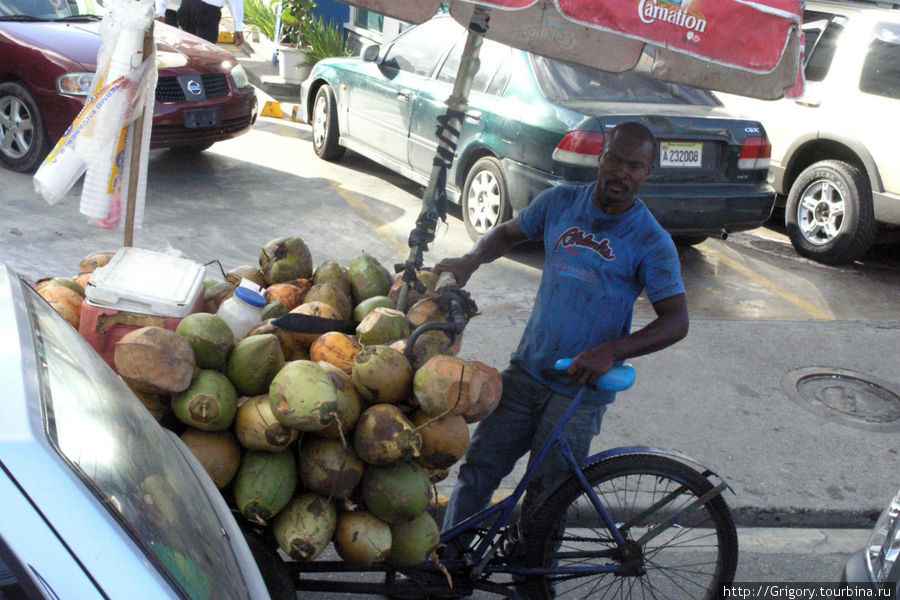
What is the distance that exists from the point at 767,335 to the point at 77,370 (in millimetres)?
5302

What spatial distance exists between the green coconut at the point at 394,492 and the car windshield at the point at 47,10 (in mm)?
7064

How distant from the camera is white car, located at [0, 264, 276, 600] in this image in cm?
129

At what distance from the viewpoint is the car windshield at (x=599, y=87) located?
6734mm

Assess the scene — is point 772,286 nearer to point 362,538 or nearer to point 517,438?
point 517,438

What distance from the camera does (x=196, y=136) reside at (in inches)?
311

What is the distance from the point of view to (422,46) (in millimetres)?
8000

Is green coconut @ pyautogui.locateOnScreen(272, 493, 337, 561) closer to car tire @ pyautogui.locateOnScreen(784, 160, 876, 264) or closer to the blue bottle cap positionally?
the blue bottle cap

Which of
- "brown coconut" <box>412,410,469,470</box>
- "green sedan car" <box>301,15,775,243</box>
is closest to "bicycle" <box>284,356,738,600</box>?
"brown coconut" <box>412,410,469,470</box>

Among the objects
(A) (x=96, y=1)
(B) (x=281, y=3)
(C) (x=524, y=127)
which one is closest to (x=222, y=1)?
(A) (x=96, y=1)

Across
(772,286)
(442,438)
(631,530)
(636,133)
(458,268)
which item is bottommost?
(772,286)

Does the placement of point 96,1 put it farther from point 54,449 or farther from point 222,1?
point 54,449

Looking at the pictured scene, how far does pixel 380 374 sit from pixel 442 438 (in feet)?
0.86

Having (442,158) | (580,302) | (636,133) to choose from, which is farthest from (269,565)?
(636,133)

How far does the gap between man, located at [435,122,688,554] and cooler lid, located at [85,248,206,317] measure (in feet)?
3.03
